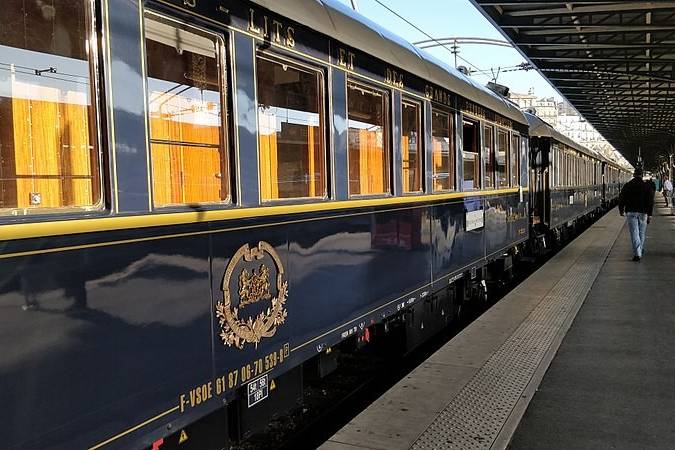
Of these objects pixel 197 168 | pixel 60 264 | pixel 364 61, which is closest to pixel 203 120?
pixel 197 168

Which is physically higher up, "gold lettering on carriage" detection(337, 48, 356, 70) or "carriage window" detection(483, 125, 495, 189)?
"gold lettering on carriage" detection(337, 48, 356, 70)

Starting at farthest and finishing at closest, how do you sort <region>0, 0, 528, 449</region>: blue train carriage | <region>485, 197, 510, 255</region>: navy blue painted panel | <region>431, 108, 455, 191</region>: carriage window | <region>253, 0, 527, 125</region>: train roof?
1. <region>485, 197, 510, 255</region>: navy blue painted panel
2. <region>431, 108, 455, 191</region>: carriage window
3. <region>253, 0, 527, 125</region>: train roof
4. <region>0, 0, 528, 449</region>: blue train carriage

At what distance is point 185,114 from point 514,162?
7455 mm

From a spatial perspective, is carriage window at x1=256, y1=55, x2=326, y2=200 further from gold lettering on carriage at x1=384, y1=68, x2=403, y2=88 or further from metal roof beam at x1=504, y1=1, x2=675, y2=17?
metal roof beam at x1=504, y1=1, x2=675, y2=17

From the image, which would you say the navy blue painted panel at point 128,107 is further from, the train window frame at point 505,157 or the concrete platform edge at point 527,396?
the train window frame at point 505,157

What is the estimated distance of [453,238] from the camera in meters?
6.59

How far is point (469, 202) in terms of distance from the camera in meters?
7.07

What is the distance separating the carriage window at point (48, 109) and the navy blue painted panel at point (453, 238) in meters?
4.04

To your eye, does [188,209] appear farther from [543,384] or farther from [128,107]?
[543,384]

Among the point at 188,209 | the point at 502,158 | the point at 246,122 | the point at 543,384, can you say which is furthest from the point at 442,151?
the point at 188,209

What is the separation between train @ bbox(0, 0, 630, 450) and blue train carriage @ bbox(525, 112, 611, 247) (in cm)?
790

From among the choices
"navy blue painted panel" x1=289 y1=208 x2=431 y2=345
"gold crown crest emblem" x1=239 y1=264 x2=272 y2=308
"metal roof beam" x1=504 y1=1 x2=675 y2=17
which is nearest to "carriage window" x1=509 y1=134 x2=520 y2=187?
"navy blue painted panel" x1=289 y1=208 x2=431 y2=345

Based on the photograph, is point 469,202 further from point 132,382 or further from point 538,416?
point 132,382

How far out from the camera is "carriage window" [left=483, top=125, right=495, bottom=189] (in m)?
7.79
